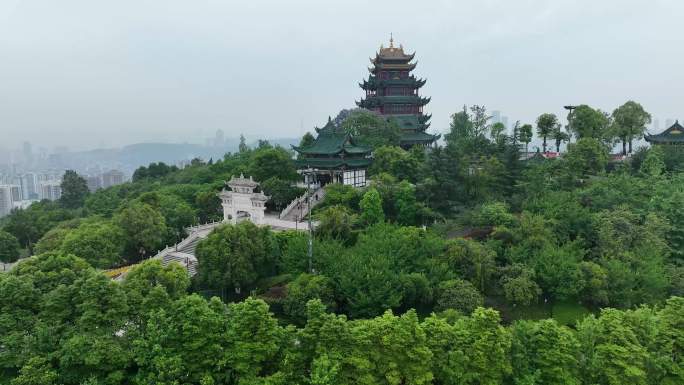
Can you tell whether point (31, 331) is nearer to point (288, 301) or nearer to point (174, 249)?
point (288, 301)

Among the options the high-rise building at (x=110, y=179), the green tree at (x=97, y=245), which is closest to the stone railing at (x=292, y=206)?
the green tree at (x=97, y=245)

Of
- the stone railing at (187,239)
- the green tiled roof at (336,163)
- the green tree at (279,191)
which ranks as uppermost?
the green tiled roof at (336,163)

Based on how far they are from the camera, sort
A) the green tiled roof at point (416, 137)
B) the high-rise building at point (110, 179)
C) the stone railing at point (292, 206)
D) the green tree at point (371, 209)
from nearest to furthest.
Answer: the green tree at point (371, 209) → the stone railing at point (292, 206) → the green tiled roof at point (416, 137) → the high-rise building at point (110, 179)

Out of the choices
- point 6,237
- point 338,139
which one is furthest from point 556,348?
point 6,237

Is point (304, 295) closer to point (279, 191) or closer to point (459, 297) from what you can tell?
point (459, 297)

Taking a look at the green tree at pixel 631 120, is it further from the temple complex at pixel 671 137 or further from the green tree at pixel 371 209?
the green tree at pixel 371 209
